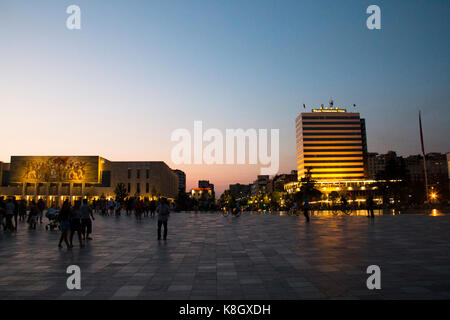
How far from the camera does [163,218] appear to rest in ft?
45.0

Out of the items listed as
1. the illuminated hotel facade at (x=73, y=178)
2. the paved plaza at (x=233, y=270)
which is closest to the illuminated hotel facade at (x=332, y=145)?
the illuminated hotel facade at (x=73, y=178)

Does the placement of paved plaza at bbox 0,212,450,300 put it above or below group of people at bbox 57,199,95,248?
below

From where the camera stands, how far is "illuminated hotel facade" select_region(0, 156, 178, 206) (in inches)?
3748

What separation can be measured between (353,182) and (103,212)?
412ft

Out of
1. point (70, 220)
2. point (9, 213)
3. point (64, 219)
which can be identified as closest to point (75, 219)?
point (70, 220)

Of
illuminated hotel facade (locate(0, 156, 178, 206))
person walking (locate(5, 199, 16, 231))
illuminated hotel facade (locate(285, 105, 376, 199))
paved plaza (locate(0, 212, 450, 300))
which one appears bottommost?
paved plaza (locate(0, 212, 450, 300))

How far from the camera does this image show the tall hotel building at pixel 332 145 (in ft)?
517

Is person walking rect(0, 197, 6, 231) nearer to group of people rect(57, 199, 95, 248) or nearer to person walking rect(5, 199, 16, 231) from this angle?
person walking rect(5, 199, 16, 231)

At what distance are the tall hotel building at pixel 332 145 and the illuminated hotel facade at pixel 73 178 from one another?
86439 mm

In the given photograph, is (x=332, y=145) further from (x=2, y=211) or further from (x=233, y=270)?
(x=233, y=270)

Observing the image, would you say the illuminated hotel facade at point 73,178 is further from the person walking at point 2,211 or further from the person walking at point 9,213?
the person walking at point 2,211

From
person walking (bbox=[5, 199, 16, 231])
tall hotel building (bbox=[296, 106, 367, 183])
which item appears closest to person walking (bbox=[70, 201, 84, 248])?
person walking (bbox=[5, 199, 16, 231])

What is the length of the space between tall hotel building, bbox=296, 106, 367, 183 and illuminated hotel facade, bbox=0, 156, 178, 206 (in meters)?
86.4
